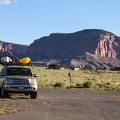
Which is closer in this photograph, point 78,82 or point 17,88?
point 17,88

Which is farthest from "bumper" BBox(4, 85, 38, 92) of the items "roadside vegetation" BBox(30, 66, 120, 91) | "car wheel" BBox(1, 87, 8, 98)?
Answer: "roadside vegetation" BBox(30, 66, 120, 91)

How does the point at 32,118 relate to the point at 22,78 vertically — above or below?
below

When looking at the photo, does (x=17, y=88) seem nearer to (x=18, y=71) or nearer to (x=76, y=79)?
(x=18, y=71)

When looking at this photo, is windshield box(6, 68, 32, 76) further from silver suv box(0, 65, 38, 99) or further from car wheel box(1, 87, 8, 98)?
car wheel box(1, 87, 8, 98)

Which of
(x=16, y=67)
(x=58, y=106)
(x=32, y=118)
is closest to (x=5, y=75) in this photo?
(x=16, y=67)

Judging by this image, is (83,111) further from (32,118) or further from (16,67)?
(16,67)

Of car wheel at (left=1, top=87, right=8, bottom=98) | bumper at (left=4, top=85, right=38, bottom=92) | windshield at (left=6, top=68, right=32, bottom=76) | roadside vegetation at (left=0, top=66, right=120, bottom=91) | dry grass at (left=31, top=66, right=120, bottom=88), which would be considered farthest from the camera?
dry grass at (left=31, top=66, right=120, bottom=88)

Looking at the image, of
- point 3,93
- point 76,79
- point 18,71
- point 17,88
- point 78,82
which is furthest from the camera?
point 76,79

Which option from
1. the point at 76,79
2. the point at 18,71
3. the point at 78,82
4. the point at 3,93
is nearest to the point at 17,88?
the point at 3,93

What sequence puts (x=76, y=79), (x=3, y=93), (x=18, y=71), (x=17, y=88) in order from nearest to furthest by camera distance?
(x=17, y=88)
(x=3, y=93)
(x=18, y=71)
(x=76, y=79)

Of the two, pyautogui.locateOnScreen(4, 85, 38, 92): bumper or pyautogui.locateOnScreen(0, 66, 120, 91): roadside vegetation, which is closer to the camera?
pyautogui.locateOnScreen(4, 85, 38, 92): bumper

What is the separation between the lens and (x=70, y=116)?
1336 centimetres

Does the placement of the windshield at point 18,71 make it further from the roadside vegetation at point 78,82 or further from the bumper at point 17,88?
the roadside vegetation at point 78,82

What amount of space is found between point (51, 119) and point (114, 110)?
3.95 metres
